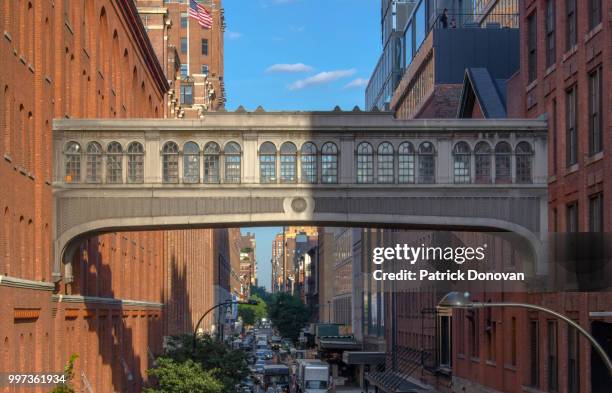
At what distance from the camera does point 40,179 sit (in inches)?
1383

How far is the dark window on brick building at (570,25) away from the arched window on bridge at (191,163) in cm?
1197

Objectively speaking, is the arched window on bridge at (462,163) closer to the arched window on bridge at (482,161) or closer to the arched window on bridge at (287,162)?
the arched window on bridge at (482,161)

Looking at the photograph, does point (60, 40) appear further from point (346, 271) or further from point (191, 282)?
point (346, 271)

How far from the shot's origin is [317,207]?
38.1 metres

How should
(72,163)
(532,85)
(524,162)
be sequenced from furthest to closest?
(532,85) < (524,162) < (72,163)

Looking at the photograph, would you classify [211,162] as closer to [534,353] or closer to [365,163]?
[365,163]

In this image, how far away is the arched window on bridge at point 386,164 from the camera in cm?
3828

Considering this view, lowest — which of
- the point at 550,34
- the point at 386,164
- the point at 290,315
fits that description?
the point at 290,315

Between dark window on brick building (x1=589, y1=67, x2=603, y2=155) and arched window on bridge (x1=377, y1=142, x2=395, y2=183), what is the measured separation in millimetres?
7007

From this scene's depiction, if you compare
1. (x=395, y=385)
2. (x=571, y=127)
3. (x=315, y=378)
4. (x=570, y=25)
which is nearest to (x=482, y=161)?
(x=571, y=127)

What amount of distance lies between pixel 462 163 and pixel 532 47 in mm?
5909

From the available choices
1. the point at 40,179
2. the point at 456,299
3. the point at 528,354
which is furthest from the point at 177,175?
the point at 456,299

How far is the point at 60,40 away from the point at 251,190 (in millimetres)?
7839

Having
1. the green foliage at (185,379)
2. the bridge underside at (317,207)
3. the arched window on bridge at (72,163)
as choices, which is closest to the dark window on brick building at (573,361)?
the bridge underside at (317,207)
